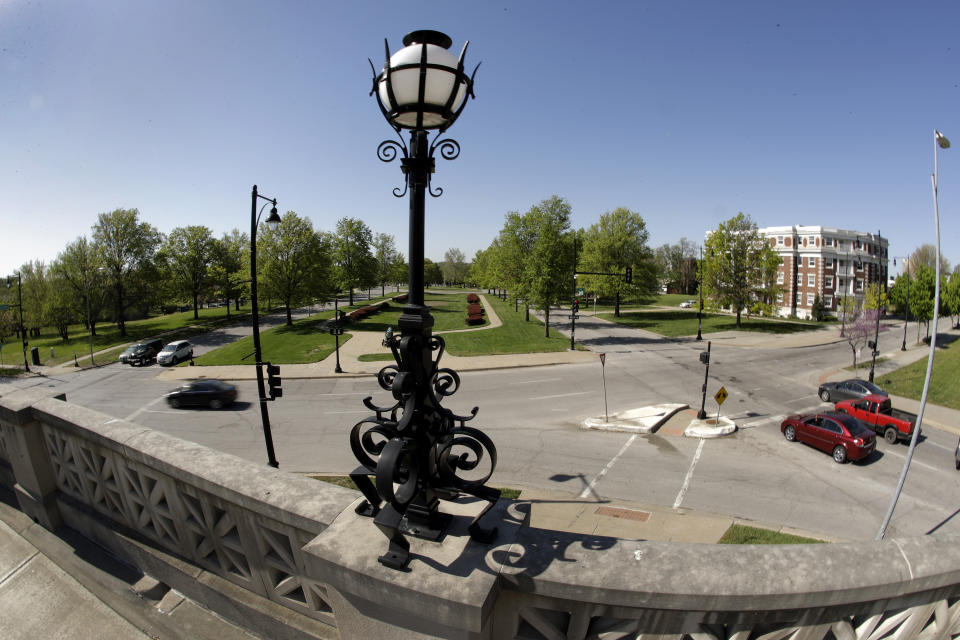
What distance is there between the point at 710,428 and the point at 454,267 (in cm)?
14161

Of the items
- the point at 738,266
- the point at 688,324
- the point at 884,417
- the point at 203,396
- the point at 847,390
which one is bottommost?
the point at 884,417

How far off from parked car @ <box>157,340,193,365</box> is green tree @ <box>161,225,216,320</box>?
2299cm

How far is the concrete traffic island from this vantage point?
708 inches

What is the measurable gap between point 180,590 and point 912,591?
4686 mm

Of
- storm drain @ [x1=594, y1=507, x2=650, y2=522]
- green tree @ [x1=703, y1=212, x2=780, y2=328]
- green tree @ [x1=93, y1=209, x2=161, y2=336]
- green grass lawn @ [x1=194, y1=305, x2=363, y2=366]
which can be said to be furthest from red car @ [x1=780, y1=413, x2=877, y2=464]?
green tree @ [x1=93, y1=209, x2=161, y2=336]

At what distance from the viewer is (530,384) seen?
24703 millimetres

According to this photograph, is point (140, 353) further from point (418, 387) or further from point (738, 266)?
point (738, 266)

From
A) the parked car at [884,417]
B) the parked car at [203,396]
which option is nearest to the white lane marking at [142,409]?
the parked car at [203,396]

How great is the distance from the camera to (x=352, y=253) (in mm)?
63781

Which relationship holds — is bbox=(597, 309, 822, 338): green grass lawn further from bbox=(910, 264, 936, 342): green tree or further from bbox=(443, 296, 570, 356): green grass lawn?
bbox=(443, 296, 570, 356): green grass lawn

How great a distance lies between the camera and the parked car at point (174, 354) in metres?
32.2

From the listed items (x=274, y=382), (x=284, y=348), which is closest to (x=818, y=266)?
(x=284, y=348)

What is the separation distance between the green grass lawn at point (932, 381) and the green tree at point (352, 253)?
185 feet

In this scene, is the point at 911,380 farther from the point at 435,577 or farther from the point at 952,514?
the point at 435,577
